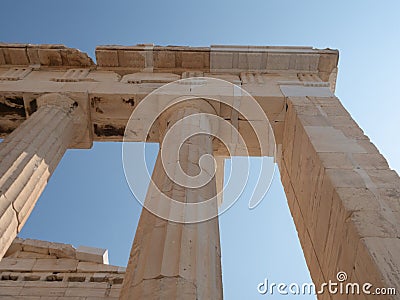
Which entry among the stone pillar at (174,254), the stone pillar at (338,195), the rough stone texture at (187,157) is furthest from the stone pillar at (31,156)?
the stone pillar at (338,195)

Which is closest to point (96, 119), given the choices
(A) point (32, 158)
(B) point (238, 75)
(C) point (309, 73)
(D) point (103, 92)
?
(D) point (103, 92)

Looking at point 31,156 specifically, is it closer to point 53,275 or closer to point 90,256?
point 53,275

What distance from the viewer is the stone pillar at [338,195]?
22.7ft

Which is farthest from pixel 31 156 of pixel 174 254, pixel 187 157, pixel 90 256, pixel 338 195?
pixel 90 256

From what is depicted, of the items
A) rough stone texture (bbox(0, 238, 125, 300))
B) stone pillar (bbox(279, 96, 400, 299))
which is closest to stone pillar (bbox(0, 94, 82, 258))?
rough stone texture (bbox(0, 238, 125, 300))

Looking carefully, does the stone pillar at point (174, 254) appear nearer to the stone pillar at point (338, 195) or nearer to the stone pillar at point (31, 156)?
the stone pillar at point (338, 195)

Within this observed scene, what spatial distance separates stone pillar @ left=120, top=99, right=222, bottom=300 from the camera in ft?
17.5

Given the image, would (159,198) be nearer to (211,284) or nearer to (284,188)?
(211,284)

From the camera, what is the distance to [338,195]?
8.14 metres

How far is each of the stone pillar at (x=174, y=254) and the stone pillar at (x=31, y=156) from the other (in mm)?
2362

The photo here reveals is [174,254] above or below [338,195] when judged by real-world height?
below

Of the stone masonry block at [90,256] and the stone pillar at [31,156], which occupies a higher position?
the stone masonry block at [90,256]

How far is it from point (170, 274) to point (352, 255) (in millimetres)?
3238

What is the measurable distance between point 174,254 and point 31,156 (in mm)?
4824
